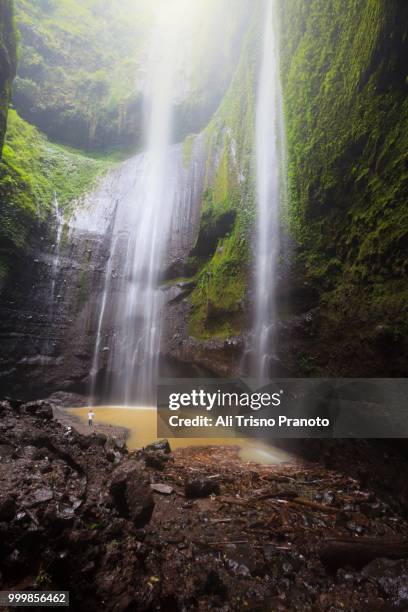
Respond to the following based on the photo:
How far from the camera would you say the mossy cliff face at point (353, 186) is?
393cm

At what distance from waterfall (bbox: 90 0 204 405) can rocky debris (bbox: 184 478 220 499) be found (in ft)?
23.2

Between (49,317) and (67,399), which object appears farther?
(49,317)

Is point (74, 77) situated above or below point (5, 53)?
above

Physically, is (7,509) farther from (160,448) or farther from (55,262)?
(55,262)

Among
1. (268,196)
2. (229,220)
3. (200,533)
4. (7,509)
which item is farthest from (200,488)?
(229,220)

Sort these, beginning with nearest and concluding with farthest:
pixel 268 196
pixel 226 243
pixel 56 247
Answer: pixel 268 196
pixel 226 243
pixel 56 247

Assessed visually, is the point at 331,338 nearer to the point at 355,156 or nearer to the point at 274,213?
the point at 355,156

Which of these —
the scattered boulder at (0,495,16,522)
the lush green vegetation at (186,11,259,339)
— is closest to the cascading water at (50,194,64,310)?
the lush green vegetation at (186,11,259,339)

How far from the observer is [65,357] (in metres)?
11.0

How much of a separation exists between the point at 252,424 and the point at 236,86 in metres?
14.4

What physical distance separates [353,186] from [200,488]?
212 inches

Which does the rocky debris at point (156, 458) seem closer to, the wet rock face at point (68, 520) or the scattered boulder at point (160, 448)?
the scattered boulder at point (160, 448)

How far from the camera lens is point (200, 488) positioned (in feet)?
12.1

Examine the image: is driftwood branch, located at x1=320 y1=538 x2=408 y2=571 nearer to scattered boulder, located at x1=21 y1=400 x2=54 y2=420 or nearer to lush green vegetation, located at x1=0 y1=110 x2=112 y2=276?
scattered boulder, located at x1=21 y1=400 x2=54 y2=420
